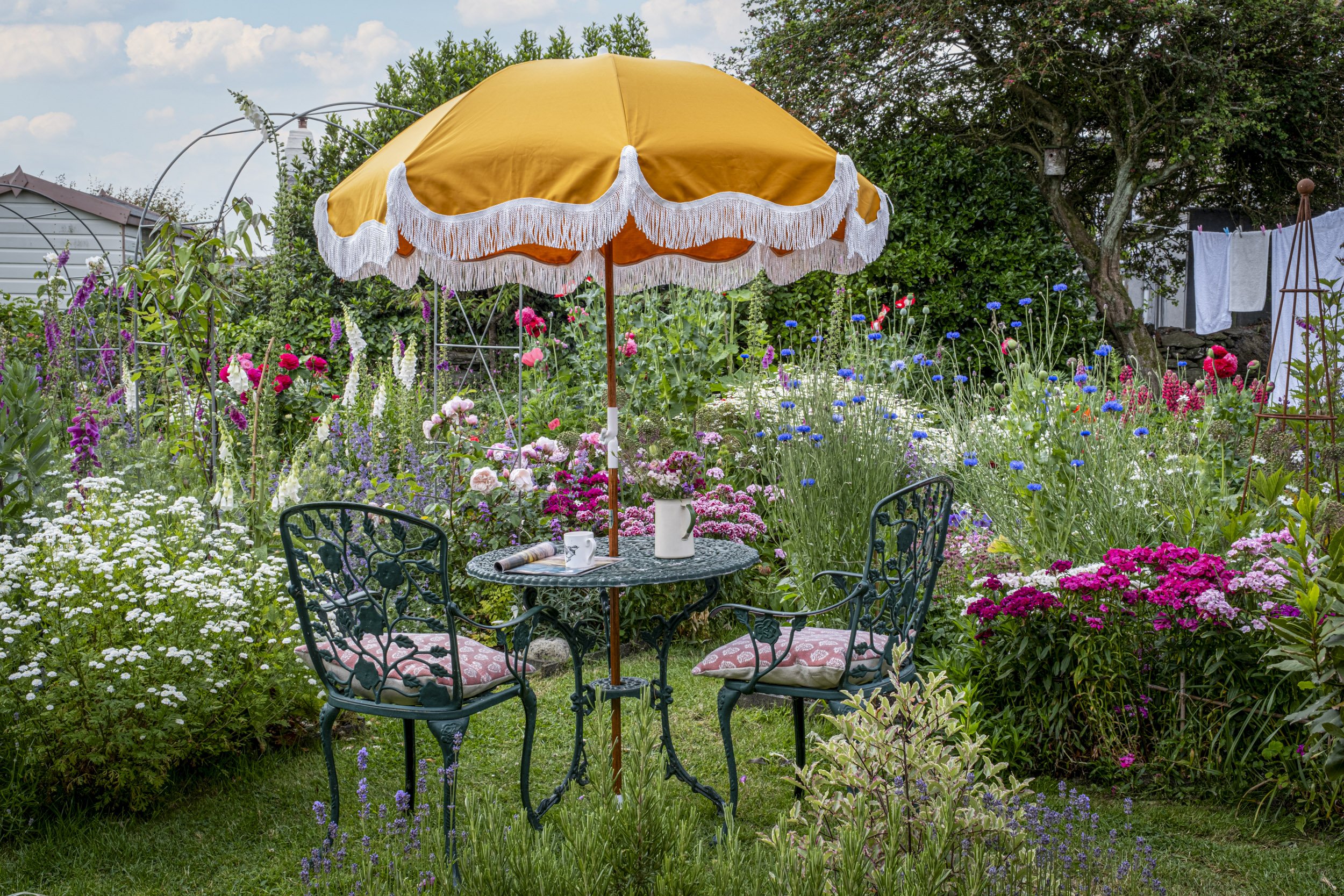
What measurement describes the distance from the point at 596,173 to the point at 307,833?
2.14 metres

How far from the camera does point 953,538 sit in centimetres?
404

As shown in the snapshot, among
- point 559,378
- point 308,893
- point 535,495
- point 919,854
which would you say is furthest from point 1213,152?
point 308,893

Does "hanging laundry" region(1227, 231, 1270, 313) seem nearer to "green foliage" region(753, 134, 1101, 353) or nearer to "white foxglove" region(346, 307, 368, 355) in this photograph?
"green foliage" region(753, 134, 1101, 353)

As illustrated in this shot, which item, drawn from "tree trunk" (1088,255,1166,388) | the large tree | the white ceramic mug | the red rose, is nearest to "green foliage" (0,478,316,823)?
the white ceramic mug

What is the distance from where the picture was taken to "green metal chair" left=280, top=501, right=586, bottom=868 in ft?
7.79

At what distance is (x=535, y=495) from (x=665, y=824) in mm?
2971

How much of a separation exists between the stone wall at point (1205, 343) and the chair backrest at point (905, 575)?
31.4 feet

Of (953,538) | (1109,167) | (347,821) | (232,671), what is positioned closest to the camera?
(347,821)

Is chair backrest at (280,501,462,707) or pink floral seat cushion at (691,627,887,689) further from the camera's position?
pink floral seat cushion at (691,627,887,689)

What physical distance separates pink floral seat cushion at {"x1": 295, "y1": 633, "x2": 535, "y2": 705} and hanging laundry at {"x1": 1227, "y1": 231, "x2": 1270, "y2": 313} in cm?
982

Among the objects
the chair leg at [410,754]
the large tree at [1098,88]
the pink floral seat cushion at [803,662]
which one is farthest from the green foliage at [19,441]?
the large tree at [1098,88]

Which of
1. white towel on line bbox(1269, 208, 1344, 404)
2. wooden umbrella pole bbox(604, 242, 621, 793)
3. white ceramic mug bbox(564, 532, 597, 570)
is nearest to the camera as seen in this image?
white ceramic mug bbox(564, 532, 597, 570)

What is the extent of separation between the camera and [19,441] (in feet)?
10.9

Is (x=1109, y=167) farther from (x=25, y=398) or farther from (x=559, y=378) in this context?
(x=25, y=398)
